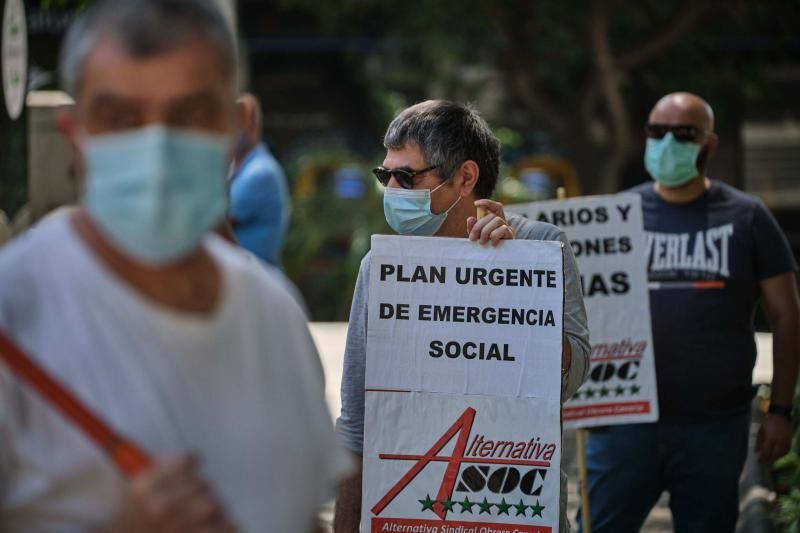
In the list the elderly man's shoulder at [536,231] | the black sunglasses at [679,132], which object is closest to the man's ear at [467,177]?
the elderly man's shoulder at [536,231]

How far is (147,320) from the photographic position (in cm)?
193

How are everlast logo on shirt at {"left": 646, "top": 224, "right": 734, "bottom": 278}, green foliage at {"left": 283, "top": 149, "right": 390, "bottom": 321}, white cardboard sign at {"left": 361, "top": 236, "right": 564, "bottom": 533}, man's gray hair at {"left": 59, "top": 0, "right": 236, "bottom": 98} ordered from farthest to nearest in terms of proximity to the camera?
1. green foliage at {"left": 283, "top": 149, "right": 390, "bottom": 321}
2. everlast logo on shirt at {"left": 646, "top": 224, "right": 734, "bottom": 278}
3. white cardboard sign at {"left": 361, "top": 236, "right": 564, "bottom": 533}
4. man's gray hair at {"left": 59, "top": 0, "right": 236, "bottom": 98}

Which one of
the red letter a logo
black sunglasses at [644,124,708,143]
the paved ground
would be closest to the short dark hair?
the red letter a logo

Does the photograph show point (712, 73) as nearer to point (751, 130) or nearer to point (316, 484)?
point (751, 130)

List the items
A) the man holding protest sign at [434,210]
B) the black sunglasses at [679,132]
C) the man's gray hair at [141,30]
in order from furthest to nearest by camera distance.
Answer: the black sunglasses at [679,132], the man holding protest sign at [434,210], the man's gray hair at [141,30]

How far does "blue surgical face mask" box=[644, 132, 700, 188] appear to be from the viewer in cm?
575

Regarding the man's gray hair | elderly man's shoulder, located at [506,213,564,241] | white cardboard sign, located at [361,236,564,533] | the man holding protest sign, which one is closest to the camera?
the man's gray hair

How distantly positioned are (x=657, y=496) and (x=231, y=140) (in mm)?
3893

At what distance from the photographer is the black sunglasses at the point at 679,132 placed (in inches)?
233

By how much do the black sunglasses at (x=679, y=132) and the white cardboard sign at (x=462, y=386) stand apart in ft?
6.92

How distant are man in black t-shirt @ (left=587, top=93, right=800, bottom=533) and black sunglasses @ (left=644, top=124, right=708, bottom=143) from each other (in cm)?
16

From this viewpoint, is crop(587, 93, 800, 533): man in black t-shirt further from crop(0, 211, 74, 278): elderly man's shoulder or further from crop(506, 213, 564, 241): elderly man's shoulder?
crop(0, 211, 74, 278): elderly man's shoulder

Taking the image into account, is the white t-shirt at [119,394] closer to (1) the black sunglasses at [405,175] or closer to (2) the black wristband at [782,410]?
(1) the black sunglasses at [405,175]

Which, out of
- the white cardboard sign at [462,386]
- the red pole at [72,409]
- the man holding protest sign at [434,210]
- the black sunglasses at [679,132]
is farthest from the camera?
the black sunglasses at [679,132]
